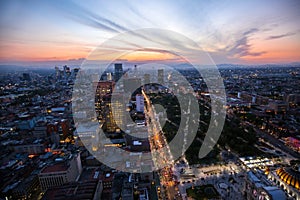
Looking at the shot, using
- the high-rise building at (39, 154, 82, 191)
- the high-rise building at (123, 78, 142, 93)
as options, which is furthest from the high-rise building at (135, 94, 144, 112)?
the high-rise building at (39, 154, 82, 191)

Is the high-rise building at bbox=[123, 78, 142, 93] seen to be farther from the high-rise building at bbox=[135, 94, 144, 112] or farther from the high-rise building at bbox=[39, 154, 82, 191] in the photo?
the high-rise building at bbox=[39, 154, 82, 191]

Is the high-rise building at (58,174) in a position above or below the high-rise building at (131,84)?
below

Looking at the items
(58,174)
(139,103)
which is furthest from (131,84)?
(58,174)

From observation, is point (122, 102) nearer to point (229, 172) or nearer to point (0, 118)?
point (229, 172)

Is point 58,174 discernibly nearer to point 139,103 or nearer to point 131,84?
point 139,103

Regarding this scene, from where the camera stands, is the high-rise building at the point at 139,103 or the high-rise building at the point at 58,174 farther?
the high-rise building at the point at 139,103

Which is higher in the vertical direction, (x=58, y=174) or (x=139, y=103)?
(x=139, y=103)

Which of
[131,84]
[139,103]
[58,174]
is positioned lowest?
[58,174]

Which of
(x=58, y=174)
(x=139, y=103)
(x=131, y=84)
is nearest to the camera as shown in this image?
(x=58, y=174)

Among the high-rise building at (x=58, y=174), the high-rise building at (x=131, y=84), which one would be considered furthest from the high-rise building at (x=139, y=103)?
the high-rise building at (x=58, y=174)

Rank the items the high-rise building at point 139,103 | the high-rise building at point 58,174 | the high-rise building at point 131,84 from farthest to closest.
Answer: the high-rise building at point 131,84, the high-rise building at point 139,103, the high-rise building at point 58,174

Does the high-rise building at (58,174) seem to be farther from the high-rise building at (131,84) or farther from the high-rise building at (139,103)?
the high-rise building at (131,84)
